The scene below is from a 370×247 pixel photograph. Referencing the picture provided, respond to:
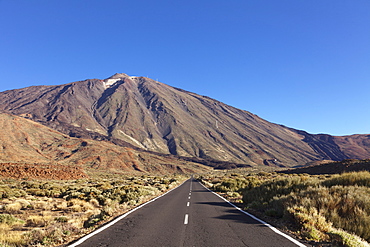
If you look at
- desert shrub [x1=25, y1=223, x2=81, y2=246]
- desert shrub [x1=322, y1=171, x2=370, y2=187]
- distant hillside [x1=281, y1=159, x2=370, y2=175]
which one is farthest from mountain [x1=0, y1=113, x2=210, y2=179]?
desert shrub [x1=322, y1=171, x2=370, y2=187]

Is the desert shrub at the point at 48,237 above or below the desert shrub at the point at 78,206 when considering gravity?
above

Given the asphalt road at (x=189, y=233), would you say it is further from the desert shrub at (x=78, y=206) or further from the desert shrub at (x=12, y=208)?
the desert shrub at (x=12, y=208)

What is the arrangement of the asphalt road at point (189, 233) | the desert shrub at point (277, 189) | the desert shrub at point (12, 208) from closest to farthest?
the asphalt road at point (189, 233) → the desert shrub at point (277, 189) → the desert shrub at point (12, 208)

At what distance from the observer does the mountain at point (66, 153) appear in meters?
78.0

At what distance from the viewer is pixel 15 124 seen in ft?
315

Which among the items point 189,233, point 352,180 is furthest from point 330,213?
point 189,233

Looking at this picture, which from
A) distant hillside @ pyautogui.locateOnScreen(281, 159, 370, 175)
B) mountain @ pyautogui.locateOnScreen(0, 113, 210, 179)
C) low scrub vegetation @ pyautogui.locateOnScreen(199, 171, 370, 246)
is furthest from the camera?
mountain @ pyautogui.locateOnScreen(0, 113, 210, 179)

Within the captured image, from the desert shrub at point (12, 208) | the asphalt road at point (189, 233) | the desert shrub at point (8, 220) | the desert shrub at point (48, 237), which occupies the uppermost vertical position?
the asphalt road at point (189, 233)

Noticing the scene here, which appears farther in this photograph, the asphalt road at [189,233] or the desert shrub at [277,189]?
the desert shrub at [277,189]

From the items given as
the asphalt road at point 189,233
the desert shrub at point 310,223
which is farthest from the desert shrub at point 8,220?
the desert shrub at point 310,223

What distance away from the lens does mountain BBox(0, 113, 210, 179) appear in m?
78.0

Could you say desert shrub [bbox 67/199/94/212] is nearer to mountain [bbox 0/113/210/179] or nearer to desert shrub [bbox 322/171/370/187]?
desert shrub [bbox 322/171/370/187]

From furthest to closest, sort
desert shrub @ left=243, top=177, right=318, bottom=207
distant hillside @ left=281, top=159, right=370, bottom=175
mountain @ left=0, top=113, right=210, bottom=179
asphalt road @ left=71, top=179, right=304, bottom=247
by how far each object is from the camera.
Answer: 1. mountain @ left=0, top=113, right=210, bottom=179
2. distant hillside @ left=281, top=159, right=370, bottom=175
3. desert shrub @ left=243, top=177, right=318, bottom=207
4. asphalt road @ left=71, top=179, right=304, bottom=247

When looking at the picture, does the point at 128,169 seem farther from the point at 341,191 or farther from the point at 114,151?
the point at 341,191
